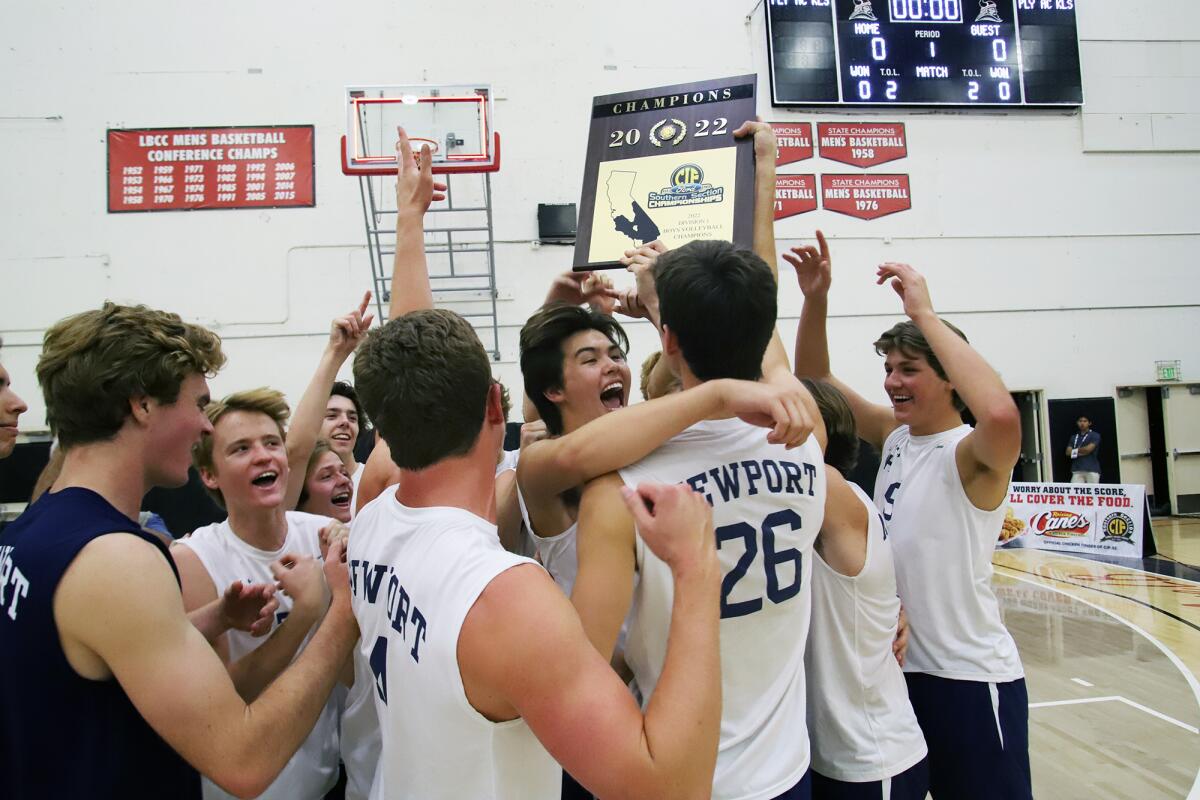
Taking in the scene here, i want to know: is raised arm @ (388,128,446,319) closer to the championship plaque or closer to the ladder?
the championship plaque

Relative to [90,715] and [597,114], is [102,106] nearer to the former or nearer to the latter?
[597,114]

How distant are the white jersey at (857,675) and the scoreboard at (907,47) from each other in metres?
11.0

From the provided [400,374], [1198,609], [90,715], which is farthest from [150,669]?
[1198,609]

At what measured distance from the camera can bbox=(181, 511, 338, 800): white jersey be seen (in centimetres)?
206

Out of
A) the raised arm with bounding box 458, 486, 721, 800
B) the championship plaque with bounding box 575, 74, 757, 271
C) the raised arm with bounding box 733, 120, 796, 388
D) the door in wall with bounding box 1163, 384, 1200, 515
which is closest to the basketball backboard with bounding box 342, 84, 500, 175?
the championship plaque with bounding box 575, 74, 757, 271

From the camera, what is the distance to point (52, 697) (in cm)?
140

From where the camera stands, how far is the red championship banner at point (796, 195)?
1189 cm

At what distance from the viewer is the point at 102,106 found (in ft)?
34.7

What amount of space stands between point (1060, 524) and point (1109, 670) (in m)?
4.93

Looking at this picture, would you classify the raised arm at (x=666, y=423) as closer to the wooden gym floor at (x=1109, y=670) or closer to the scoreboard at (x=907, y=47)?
the wooden gym floor at (x=1109, y=670)

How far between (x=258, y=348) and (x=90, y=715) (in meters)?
10.1

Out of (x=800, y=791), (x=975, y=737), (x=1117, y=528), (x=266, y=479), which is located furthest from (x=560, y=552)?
(x=1117, y=528)

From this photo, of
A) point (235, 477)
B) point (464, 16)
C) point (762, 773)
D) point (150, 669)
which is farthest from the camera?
point (464, 16)

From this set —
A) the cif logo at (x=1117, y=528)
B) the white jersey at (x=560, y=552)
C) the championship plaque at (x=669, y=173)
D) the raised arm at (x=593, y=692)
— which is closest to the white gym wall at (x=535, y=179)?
the cif logo at (x=1117, y=528)
